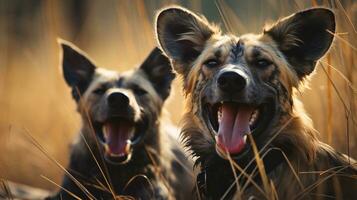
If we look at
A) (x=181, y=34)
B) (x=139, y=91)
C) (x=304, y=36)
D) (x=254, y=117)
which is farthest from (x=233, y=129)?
(x=139, y=91)

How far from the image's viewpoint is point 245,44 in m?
5.38

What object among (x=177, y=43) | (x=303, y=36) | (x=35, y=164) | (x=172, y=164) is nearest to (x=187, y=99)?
(x=177, y=43)

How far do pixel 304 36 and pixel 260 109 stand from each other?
644 millimetres

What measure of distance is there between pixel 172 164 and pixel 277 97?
2.43 meters

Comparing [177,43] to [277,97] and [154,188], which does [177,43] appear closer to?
[277,97]

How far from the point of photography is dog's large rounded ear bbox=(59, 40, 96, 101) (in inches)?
299

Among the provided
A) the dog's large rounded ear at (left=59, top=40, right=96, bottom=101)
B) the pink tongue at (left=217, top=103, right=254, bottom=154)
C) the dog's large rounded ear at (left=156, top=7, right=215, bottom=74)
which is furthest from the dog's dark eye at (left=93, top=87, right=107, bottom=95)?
the pink tongue at (left=217, top=103, right=254, bottom=154)

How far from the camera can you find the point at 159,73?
768 cm

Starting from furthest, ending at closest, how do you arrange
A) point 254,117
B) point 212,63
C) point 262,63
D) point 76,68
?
point 76,68 → point 212,63 → point 262,63 → point 254,117

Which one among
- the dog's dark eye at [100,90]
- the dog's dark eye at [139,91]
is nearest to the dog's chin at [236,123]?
the dog's dark eye at [139,91]

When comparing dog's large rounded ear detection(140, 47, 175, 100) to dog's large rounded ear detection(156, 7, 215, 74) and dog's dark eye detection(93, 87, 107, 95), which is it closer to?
dog's dark eye detection(93, 87, 107, 95)

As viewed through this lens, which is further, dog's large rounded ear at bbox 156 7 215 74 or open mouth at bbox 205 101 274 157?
dog's large rounded ear at bbox 156 7 215 74

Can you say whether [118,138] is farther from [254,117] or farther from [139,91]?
[254,117]

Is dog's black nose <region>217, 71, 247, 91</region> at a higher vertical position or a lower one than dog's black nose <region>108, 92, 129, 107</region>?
higher
